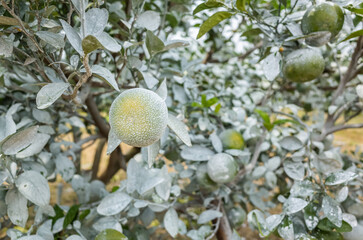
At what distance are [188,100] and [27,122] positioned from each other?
0.52m

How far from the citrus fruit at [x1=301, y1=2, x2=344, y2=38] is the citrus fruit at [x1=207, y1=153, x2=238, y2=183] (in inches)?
15.0

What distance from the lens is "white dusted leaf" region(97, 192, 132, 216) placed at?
0.69 metres

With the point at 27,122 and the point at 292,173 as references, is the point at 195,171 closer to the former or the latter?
the point at 292,173

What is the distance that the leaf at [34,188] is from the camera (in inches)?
22.6

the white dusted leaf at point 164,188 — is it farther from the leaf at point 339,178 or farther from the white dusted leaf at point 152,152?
the leaf at point 339,178

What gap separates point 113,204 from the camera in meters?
0.71

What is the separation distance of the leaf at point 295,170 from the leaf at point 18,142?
2.06 ft

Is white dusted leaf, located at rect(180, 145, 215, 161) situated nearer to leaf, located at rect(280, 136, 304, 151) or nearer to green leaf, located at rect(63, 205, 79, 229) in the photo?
leaf, located at rect(280, 136, 304, 151)

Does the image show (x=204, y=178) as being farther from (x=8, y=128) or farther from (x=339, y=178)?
(x=8, y=128)

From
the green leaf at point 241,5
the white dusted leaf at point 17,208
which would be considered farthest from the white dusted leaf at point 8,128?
the green leaf at point 241,5

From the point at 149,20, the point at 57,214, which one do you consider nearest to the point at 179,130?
the point at 149,20

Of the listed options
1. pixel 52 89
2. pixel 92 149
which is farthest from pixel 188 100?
pixel 92 149

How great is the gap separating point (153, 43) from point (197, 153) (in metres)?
0.38

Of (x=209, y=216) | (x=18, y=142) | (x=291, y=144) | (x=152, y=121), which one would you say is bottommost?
(x=209, y=216)
